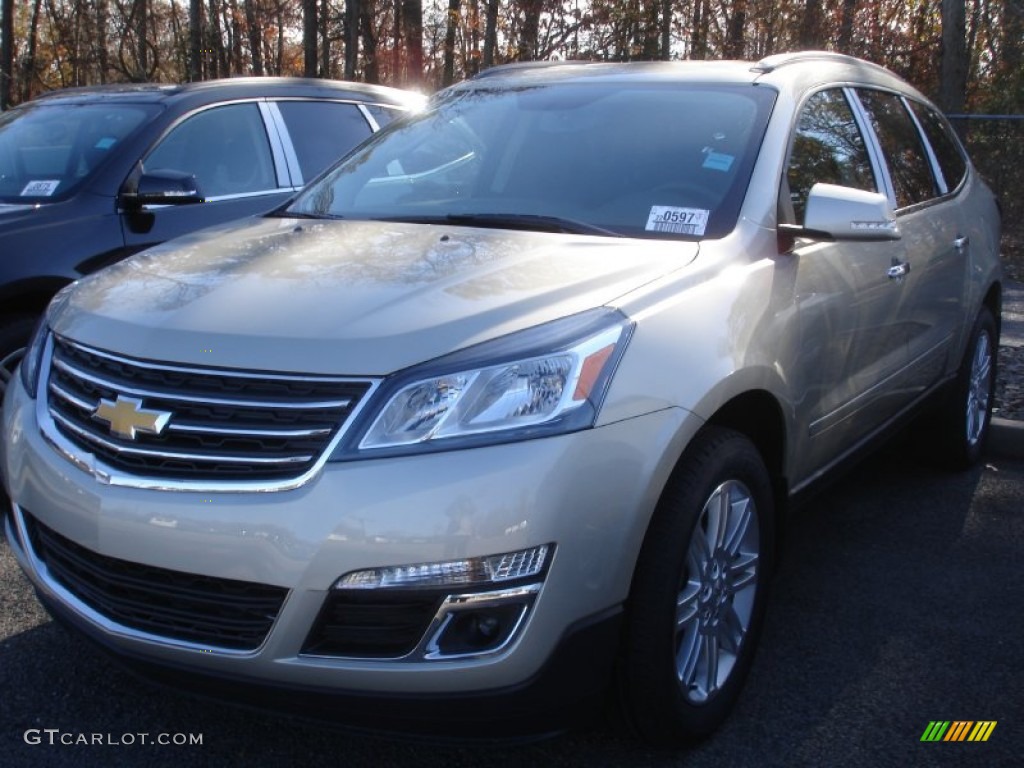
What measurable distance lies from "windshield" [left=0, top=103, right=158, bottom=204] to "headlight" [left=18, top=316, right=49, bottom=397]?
1943 mm

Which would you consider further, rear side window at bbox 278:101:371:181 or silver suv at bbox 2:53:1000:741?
rear side window at bbox 278:101:371:181

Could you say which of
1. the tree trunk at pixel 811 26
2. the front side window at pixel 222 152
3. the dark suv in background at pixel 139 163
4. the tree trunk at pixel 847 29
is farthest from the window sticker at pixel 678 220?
the tree trunk at pixel 811 26

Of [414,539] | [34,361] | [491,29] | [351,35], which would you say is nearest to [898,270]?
[414,539]

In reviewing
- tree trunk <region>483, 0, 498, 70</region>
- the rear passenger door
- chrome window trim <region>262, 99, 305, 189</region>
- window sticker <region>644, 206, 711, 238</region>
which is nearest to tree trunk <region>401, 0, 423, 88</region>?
tree trunk <region>483, 0, 498, 70</region>

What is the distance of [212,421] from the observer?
231 cm

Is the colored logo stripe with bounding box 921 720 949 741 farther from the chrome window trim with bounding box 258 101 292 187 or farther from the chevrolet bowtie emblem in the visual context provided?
the chrome window trim with bounding box 258 101 292 187

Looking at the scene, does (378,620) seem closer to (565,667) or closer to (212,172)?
(565,667)

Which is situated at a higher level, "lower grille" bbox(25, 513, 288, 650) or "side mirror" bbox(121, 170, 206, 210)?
"side mirror" bbox(121, 170, 206, 210)

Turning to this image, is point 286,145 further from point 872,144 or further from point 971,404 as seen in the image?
point 971,404

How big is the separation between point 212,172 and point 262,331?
10.5 ft

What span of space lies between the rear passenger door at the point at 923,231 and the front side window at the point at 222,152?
298 centimetres

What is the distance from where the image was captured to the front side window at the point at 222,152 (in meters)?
5.16

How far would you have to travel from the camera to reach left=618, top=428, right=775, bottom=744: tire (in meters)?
2.43

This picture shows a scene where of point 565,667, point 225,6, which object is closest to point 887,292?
point 565,667
